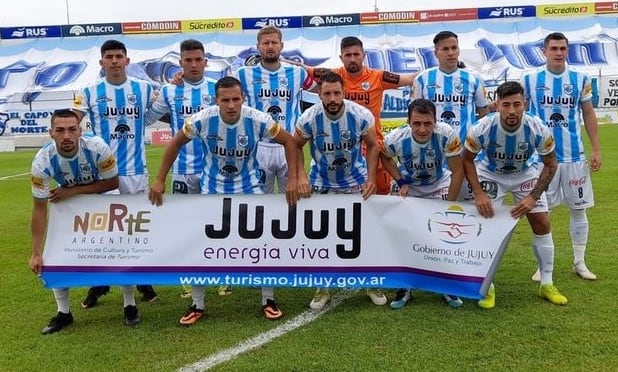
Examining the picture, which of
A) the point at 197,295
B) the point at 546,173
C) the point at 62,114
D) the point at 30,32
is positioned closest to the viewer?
the point at 62,114

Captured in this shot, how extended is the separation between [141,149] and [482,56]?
109ft

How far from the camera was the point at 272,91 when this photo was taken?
530 centimetres

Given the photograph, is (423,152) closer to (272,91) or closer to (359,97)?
(359,97)

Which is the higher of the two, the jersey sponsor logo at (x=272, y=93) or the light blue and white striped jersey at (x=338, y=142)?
the jersey sponsor logo at (x=272, y=93)

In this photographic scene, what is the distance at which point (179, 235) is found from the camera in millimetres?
4539

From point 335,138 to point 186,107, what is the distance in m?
1.43

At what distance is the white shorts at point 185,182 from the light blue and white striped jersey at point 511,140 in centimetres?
234

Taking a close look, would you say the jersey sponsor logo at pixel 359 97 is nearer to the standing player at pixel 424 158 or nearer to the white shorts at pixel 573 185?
the standing player at pixel 424 158

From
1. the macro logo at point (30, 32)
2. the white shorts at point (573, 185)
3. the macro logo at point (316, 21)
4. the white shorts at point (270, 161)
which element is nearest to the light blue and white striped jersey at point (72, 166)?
the white shorts at point (270, 161)

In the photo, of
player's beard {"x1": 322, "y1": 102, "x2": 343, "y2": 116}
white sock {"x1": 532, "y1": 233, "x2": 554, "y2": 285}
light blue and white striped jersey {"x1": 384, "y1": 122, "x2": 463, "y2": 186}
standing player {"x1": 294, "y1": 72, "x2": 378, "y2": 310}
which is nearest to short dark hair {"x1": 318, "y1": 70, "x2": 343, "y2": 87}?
standing player {"x1": 294, "y1": 72, "x2": 378, "y2": 310}

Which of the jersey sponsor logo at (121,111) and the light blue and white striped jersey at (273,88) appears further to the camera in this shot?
the light blue and white striped jersey at (273,88)

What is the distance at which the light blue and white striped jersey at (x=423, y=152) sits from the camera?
4523 mm

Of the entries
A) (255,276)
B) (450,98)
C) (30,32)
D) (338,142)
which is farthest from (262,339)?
(30,32)

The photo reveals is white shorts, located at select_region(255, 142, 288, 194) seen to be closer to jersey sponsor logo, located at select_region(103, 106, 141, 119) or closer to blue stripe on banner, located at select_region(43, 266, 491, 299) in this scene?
blue stripe on banner, located at select_region(43, 266, 491, 299)
